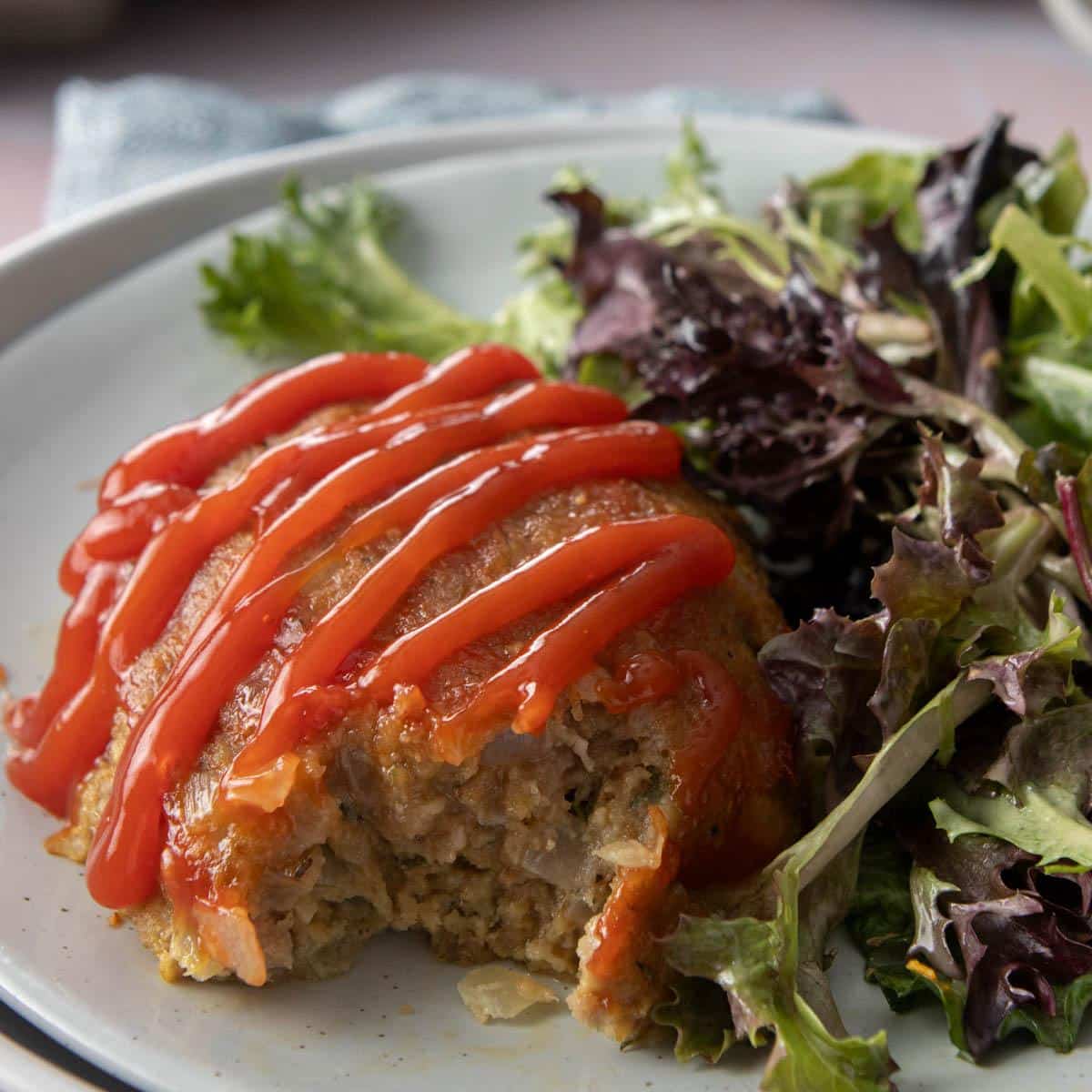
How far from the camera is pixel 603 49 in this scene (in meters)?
9.56

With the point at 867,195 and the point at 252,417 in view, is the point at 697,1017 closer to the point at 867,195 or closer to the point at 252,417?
the point at 252,417

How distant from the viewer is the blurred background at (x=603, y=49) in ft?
28.4

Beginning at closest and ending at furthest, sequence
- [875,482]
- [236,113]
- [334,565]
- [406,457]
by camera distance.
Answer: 1. [334,565]
2. [406,457]
3. [875,482]
4. [236,113]

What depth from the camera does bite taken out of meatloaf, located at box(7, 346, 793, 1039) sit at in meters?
2.89

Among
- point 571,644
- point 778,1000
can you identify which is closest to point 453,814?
point 571,644

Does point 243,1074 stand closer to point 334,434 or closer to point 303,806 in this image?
point 303,806

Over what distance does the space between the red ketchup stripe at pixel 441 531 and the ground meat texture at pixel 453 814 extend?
4 centimetres

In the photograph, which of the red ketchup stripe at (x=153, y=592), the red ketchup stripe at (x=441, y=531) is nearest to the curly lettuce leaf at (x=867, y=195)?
the red ketchup stripe at (x=441, y=531)

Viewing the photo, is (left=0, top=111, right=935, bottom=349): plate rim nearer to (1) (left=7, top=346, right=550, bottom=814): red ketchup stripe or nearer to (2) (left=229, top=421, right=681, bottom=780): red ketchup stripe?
(1) (left=7, top=346, right=550, bottom=814): red ketchup stripe

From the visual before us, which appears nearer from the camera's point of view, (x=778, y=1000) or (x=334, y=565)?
(x=778, y=1000)

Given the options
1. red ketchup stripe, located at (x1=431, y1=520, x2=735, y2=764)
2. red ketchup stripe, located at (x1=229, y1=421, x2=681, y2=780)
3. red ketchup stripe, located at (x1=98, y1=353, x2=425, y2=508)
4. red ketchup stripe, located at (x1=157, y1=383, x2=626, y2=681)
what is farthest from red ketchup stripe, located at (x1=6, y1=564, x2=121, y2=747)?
red ketchup stripe, located at (x1=431, y1=520, x2=735, y2=764)

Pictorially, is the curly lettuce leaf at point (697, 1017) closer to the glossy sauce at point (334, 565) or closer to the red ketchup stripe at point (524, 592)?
the glossy sauce at point (334, 565)

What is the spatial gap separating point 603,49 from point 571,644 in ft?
24.5

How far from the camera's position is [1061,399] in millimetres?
4137
